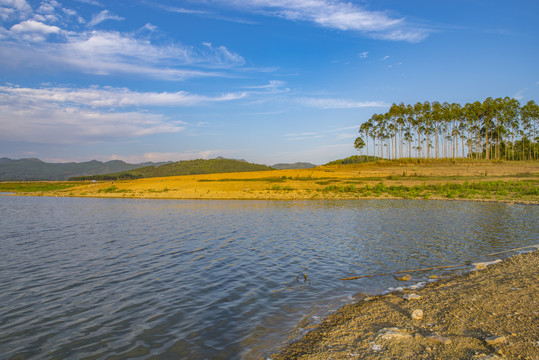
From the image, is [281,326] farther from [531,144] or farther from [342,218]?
[531,144]

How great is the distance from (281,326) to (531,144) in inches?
4939

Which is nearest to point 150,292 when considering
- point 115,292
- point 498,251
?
point 115,292

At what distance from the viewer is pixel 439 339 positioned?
568 cm

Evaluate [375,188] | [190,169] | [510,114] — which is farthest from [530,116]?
[190,169]

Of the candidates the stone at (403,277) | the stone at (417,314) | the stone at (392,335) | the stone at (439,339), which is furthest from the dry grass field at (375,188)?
the stone at (392,335)

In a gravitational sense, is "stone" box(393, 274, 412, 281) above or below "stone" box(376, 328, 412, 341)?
below

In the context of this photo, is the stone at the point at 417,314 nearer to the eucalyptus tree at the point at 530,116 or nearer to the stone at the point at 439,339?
the stone at the point at 439,339

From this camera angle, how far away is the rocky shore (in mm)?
5344

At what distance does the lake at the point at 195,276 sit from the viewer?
671 cm

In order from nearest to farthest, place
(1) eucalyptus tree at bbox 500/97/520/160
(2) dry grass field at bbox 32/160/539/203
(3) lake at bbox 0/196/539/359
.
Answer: (3) lake at bbox 0/196/539/359 → (2) dry grass field at bbox 32/160/539/203 → (1) eucalyptus tree at bbox 500/97/520/160

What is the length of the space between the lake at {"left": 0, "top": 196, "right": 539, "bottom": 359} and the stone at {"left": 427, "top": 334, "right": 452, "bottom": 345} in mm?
2605

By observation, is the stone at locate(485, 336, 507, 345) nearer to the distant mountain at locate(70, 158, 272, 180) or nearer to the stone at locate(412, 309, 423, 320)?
the stone at locate(412, 309, 423, 320)

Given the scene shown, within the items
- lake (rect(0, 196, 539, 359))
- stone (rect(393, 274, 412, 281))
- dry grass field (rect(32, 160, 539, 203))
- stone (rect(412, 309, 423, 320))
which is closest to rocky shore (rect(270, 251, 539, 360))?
stone (rect(412, 309, 423, 320))

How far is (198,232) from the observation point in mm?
19078
